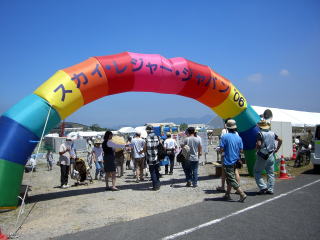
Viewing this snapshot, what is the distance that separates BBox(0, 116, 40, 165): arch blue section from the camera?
21.8 feet

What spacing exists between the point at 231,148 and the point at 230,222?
2.27m

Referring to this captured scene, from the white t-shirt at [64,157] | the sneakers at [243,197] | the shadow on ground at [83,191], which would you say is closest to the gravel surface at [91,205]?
the shadow on ground at [83,191]

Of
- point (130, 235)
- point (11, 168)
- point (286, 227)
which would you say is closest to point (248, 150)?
point (286, 227)

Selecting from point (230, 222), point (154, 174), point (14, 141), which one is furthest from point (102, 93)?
point (230, 222)

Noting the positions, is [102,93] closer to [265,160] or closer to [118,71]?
[118,71]

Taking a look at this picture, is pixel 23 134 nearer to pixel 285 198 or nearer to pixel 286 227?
pixel 286 227

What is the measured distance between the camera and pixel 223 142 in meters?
7.29

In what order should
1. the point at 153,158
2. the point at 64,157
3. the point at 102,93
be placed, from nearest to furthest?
the point at 102,93
the point at 153,158
the point at 64,157

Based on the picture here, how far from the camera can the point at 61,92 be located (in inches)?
292

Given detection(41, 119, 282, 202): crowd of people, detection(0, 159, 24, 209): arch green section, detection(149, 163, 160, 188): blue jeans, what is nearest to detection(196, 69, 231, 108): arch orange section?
detection(41, 119, 282, 202): crowd of people

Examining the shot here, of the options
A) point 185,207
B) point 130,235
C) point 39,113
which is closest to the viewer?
point 130,235

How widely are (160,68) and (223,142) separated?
315cm

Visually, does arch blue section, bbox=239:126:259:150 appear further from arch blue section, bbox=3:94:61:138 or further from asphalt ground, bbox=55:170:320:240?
arch blue section, bbox=3:94:61:138

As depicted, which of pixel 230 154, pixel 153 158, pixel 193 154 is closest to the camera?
pixel 230 154
